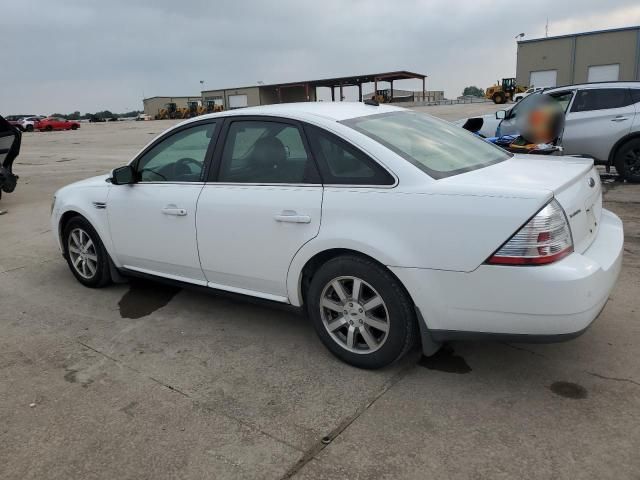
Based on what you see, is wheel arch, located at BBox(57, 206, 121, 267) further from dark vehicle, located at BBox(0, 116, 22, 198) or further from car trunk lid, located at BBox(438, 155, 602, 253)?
dark vehicle, located at BBox(0, 116, 22, 198)

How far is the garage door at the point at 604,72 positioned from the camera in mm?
45156

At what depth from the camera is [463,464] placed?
239 centimetres

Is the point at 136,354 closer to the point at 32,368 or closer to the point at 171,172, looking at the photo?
the point at 32,368

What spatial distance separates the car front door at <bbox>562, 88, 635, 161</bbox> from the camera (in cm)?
853

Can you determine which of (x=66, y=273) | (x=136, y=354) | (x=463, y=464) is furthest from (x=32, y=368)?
(x=463, y=464)

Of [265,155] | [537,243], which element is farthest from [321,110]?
[537,243]

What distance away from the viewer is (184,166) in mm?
4020

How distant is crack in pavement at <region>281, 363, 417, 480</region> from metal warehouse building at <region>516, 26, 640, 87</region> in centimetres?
4883

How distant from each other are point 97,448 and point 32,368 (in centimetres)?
115

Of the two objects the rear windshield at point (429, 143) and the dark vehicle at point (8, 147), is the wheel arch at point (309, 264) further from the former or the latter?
the dark vehicle at point (8, 147)

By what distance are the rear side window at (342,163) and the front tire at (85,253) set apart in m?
2.37

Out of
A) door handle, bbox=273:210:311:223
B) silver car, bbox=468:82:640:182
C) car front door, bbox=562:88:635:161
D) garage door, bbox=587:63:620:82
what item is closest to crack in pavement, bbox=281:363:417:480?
door handle, bbox=273:210:311:223

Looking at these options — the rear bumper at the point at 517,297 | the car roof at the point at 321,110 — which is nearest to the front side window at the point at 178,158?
the car roof at the point at 321,110

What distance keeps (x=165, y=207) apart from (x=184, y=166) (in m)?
0.34
